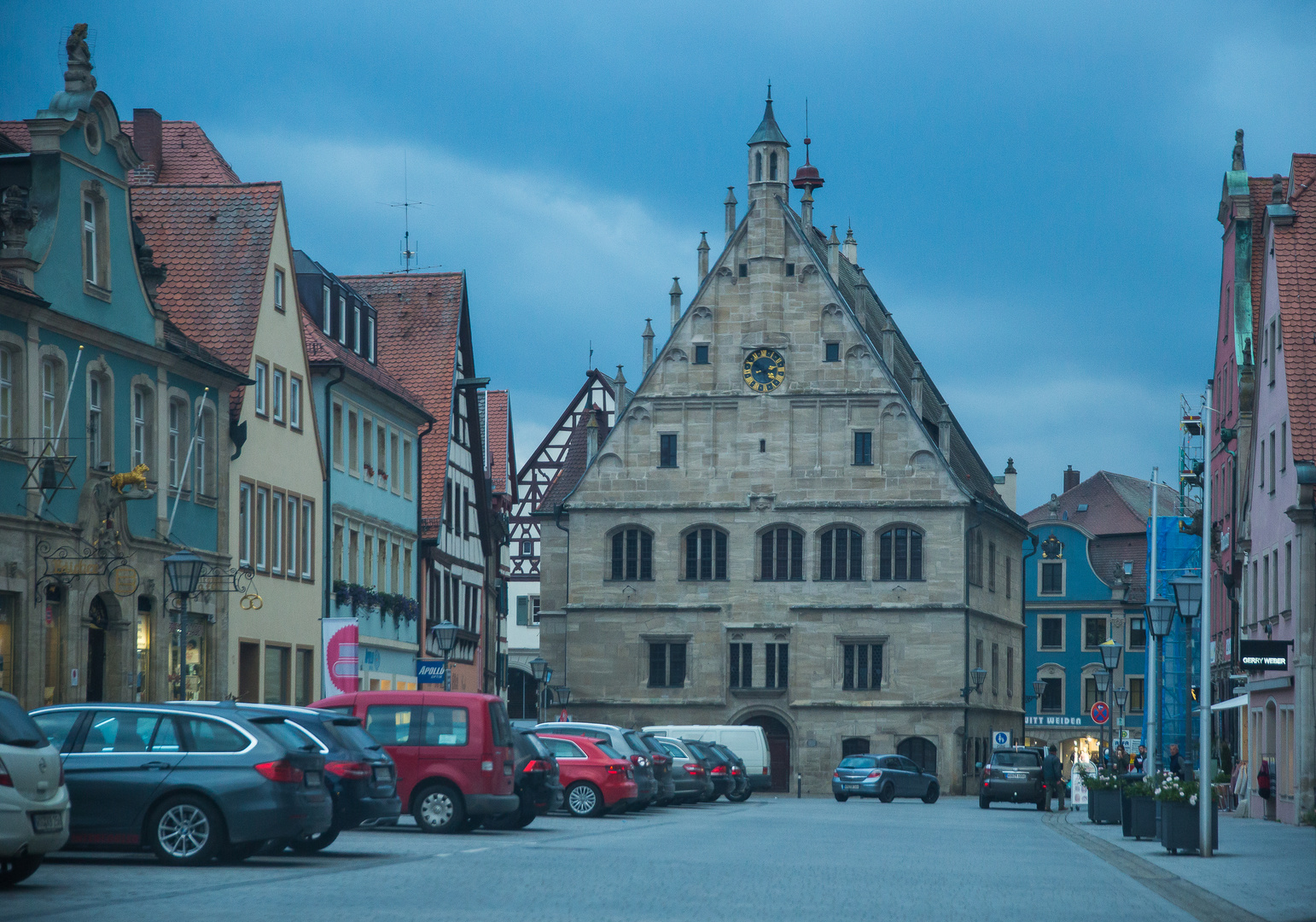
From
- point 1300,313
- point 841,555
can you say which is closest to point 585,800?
point 1300,313

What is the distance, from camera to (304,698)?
41.7 m

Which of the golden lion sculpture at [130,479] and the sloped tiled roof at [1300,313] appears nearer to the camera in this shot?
the golden lion sculpture at [130,479]

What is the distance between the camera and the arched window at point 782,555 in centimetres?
6600

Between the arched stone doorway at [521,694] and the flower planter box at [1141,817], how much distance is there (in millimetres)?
63581

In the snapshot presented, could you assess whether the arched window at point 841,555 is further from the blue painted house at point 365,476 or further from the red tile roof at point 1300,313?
the red tile roof at point 1300,313

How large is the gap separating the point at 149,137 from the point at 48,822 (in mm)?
32737

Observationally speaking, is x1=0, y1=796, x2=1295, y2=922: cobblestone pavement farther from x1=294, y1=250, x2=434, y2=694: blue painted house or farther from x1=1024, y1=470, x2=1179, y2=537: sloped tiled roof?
x1=1024, y1=470, x2=1179, y2=537: sloped tiled roof

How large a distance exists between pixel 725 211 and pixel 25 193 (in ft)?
129

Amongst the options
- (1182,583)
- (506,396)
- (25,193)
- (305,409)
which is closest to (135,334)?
(25,193)

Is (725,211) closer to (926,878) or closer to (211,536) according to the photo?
(211,536)

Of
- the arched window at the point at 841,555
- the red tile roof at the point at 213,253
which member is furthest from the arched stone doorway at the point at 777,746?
the red tile roof at the point at 213,253

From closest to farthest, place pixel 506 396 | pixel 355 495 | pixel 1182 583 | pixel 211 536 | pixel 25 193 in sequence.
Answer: pixel 1182 583, pixel 25 193, pixel 211 536, pixel 355 495, pixel 506 396

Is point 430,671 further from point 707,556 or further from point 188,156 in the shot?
point 707,556

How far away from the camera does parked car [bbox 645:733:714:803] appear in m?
40.5
